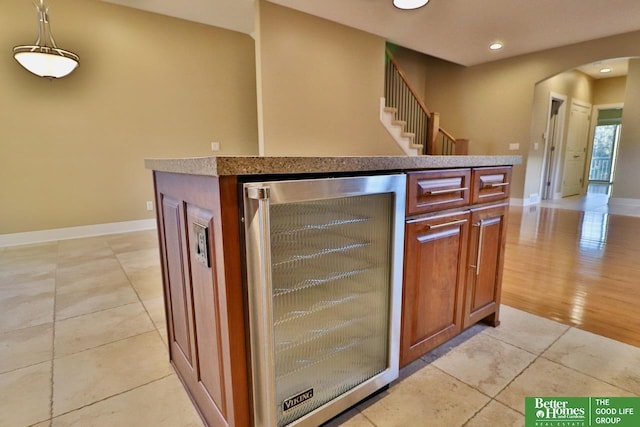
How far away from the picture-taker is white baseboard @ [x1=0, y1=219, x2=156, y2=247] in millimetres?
3611

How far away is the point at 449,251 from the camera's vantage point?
55.7 inches

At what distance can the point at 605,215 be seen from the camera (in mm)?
5109

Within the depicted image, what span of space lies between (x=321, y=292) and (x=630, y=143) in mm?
7787

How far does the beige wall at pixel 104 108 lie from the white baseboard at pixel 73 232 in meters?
0.07

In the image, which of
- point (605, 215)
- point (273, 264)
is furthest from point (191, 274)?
point (605, 215)

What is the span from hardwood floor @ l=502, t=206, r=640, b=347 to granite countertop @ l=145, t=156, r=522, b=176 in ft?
4.54

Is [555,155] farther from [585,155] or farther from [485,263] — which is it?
[485,263]

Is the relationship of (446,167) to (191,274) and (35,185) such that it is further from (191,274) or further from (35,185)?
Result: (35,185)

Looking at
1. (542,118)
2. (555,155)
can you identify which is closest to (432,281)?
(542,118)

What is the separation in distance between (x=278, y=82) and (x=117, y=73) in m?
1.97

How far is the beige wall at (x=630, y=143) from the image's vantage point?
19.4 feet

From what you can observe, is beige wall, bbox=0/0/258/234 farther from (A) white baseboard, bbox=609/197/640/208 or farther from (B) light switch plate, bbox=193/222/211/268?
(A) white baseboard, bbox=609/197/640/208

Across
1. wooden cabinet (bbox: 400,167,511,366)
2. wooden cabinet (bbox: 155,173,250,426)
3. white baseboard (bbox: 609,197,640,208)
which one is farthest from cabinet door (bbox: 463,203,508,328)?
white baseboard (bbox: 609,197,640,208)

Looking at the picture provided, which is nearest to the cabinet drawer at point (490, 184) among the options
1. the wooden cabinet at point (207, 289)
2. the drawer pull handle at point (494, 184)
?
the drawer pull handle at point (494, 184)
